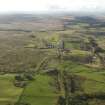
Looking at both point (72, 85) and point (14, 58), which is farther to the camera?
point (14, 58)

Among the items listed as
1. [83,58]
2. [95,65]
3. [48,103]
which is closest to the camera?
[48,103]

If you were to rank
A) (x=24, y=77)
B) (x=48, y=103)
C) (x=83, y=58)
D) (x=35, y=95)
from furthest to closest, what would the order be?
(x=83, y=58), (x=24, y=77), (x=35, y=95), (x=48, y=103)

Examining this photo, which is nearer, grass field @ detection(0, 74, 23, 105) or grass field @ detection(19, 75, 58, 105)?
grass field @ detection(0, 74, 23, 105)

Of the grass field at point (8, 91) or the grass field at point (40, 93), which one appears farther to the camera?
the grass field at point (40, 93)

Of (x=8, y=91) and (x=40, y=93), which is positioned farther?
(x=8, y=91)

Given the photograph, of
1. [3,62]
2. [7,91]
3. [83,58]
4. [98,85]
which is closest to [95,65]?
[83,58]

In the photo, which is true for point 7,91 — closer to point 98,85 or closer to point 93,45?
point 98,85

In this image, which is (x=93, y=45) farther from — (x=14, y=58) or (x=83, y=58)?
(x=14, y=58)

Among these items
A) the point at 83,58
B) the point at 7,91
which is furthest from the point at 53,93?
the point at 83,58

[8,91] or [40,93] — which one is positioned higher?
[8,91]
